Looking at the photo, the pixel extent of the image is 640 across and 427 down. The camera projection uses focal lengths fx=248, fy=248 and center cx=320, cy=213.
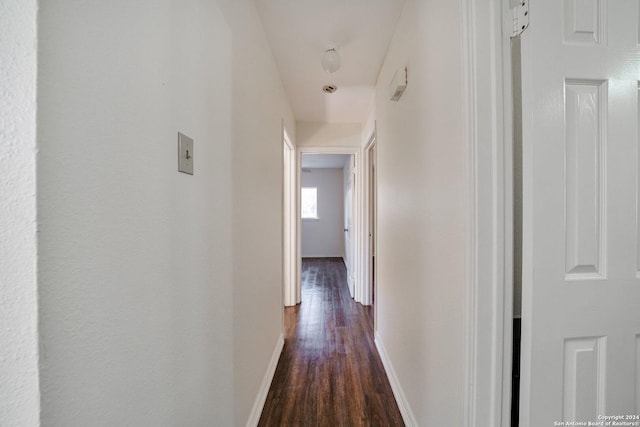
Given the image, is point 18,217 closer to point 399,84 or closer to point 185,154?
point 185,154

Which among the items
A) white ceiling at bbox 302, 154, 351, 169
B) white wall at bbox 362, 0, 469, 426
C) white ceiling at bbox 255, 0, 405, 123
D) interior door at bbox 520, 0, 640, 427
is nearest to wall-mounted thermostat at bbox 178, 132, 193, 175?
white wall at bbox 362, 0, 469, 426

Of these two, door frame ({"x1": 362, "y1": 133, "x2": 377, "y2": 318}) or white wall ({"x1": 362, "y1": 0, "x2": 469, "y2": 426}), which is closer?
white wall ({"x1": 362, "y1": 0, "x2": 469, "y2": 426})

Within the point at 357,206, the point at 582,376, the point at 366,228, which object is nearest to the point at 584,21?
the point at 582,376

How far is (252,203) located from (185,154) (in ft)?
2.16

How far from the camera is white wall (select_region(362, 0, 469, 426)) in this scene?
2.94ft

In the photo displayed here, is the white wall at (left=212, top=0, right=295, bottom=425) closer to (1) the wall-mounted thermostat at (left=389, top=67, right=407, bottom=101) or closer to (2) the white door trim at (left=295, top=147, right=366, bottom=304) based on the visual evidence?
(1) the wall-mounted thermostat at (left=389, top=67, right=407, bottom=101)

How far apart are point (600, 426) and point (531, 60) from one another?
1177 mm

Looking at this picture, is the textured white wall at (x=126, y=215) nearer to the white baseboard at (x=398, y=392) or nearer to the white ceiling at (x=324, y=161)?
the white baseboard at (x=398, y=392)

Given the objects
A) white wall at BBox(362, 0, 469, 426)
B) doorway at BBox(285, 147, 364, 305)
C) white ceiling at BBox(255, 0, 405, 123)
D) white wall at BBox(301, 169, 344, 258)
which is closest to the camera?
white wall at BBox(362, 0, 469, 426)

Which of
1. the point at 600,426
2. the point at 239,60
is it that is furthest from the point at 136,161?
the point at 600,426

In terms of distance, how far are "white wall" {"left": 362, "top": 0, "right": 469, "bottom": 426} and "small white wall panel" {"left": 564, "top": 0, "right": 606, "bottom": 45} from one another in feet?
1.00

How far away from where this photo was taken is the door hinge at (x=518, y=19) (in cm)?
77

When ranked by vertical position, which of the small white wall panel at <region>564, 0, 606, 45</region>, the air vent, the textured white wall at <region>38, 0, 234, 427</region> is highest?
the air vent

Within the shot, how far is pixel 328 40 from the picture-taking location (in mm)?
1703
